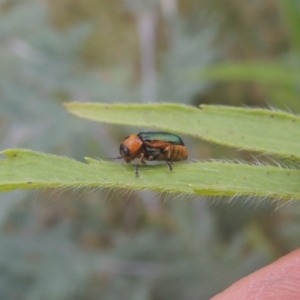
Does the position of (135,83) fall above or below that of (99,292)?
above

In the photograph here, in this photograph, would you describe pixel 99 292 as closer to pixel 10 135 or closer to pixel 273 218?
pixel 10 135

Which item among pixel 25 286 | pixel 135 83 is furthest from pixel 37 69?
pixel 25 286

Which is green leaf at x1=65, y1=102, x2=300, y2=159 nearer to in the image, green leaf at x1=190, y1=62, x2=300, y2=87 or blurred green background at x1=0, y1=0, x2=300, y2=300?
blurred green background at x1=0, y1=0, x2=300, y2=300

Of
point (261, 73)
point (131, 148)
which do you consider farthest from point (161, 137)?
point (261, 73)

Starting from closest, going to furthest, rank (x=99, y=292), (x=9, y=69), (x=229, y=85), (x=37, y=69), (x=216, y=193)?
(x=216, y=193) < (x=99, y=292) < (x=37, y=69) < (x=9, y=69) < (x=229, y=85)

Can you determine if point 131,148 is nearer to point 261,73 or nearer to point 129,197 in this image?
point 261,73

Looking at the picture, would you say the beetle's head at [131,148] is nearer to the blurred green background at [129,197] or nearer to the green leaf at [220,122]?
the green leaf at [220,122]

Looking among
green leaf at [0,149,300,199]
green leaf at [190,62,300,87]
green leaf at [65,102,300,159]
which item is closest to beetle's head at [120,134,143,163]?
green leaf at [65,102,300,159]
